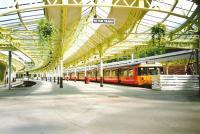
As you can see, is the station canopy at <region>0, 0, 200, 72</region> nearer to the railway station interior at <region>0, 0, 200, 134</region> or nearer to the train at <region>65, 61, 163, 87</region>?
the railway station interior at <region>0, 0, 200, 134</region>

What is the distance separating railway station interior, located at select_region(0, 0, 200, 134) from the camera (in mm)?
11293

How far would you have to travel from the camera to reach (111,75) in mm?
52781

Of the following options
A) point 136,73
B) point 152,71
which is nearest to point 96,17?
point 152,71

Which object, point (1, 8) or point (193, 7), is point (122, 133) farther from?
point (193, 7)

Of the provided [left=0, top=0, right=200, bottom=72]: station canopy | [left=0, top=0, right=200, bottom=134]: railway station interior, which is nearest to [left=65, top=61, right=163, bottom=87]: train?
[left=0, top=0, right=200, bottom=134]: railway station interior

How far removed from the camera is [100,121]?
11.7 metres

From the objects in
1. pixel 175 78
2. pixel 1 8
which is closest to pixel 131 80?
pixel 175 78

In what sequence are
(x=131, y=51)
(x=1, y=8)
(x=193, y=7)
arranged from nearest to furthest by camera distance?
(x=1, y=8) → (x=193, y=7) → (x=131, y=51)

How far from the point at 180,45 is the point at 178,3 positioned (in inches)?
702

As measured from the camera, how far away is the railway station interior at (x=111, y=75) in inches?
445

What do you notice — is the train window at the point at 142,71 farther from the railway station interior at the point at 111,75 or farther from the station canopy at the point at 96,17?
the station canopy at the point at 96,17

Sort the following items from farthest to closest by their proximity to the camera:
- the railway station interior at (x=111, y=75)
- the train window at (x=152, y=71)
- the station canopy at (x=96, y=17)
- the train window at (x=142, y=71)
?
the train window at (x=142, y=71) → the train window at (x=152, y=71) → the station canopy at (x=96, y=17) → the railway station interior at (x=111, y=75)

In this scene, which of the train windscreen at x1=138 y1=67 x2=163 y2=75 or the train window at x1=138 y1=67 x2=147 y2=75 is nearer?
the train windscreen at x1=138 y1=67 x2=163 y2=75

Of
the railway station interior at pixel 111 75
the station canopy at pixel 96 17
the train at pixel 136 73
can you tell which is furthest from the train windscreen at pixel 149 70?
the station canopy at pixel 96 17
